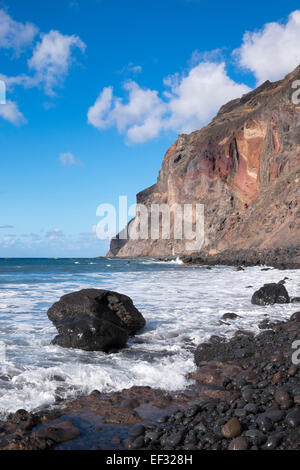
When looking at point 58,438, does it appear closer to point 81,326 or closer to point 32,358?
point 32,358

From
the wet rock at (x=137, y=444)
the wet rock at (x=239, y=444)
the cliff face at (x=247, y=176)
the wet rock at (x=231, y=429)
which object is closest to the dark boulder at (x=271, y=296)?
the wet rock at (x=231, y=429)

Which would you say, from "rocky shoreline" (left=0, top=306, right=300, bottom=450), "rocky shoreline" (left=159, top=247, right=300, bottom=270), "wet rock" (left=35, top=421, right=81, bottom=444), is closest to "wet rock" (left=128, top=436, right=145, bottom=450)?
"rocky shoreline" (left=0, top=306, right=300, bottom=450)

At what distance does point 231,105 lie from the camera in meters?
94.9

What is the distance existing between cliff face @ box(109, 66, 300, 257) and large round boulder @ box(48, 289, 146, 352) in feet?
105

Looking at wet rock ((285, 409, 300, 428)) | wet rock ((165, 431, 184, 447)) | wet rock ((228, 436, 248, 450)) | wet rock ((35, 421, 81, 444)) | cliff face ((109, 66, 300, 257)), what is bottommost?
wet rock ((35, 421, 81, 444))

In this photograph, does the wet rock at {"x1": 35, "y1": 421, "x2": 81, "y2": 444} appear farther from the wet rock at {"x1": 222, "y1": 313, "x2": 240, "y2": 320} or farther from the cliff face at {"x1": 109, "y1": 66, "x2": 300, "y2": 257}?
the cliff face at {"x1": 109, "y1": 66, "x2": 300, "y2": 257}

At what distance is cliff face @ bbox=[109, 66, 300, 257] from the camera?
4394 centimetres

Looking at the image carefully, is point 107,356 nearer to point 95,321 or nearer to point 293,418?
point 95,321

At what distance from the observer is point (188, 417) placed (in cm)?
372

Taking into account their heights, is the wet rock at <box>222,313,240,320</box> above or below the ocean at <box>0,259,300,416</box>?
above

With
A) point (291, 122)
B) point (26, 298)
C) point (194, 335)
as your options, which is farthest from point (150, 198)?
point (194, 335)

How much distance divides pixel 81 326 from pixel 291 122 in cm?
4719

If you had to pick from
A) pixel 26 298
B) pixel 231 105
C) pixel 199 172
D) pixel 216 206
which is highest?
pixel 231 105

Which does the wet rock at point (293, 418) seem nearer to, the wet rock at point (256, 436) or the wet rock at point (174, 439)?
the wet rock at point (256, 436)
